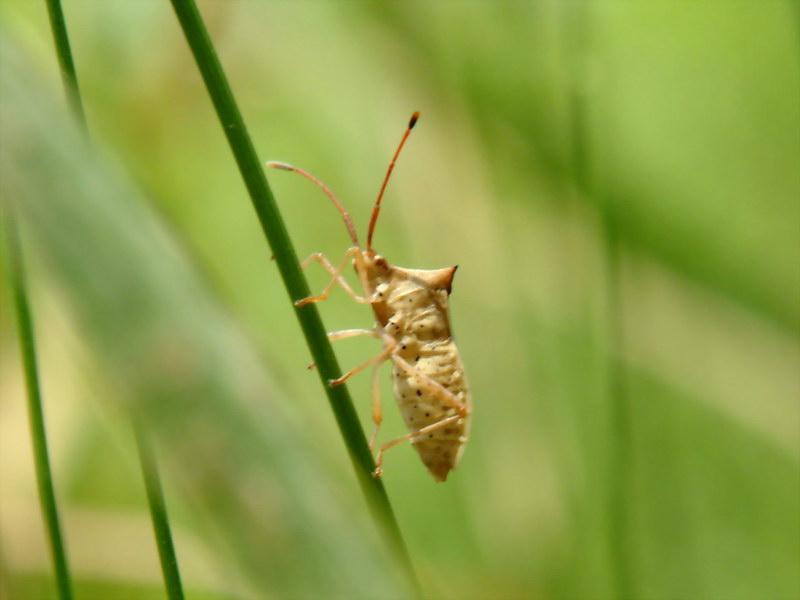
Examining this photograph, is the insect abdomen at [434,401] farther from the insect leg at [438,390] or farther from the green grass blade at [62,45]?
the green grass blade at [62,45]

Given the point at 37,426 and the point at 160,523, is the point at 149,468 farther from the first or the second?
the point at 37,426

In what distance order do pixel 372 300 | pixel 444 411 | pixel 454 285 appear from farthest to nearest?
1. pixel 454 285
2. pixel 372 300
3. pixel 444 411

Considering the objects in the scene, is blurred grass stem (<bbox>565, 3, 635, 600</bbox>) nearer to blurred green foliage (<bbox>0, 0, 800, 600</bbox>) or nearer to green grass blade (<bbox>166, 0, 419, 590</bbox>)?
blurred green foliage (<bbox>0, 0, 800, 600</bbox>)

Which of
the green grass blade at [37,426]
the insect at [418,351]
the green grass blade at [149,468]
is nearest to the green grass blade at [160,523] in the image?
the green grass blade at [149,468]

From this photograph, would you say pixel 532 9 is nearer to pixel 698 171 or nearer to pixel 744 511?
pixel 698 171

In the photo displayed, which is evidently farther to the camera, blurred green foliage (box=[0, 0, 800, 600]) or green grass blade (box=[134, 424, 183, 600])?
blurred green foliage (box=[0, 0, 800, 600])

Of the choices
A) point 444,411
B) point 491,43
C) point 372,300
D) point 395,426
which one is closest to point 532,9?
point 491,43

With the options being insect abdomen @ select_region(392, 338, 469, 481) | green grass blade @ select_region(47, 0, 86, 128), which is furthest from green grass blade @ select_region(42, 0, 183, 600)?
insect abdomen @ select_region(392, 338, 469, 481)
